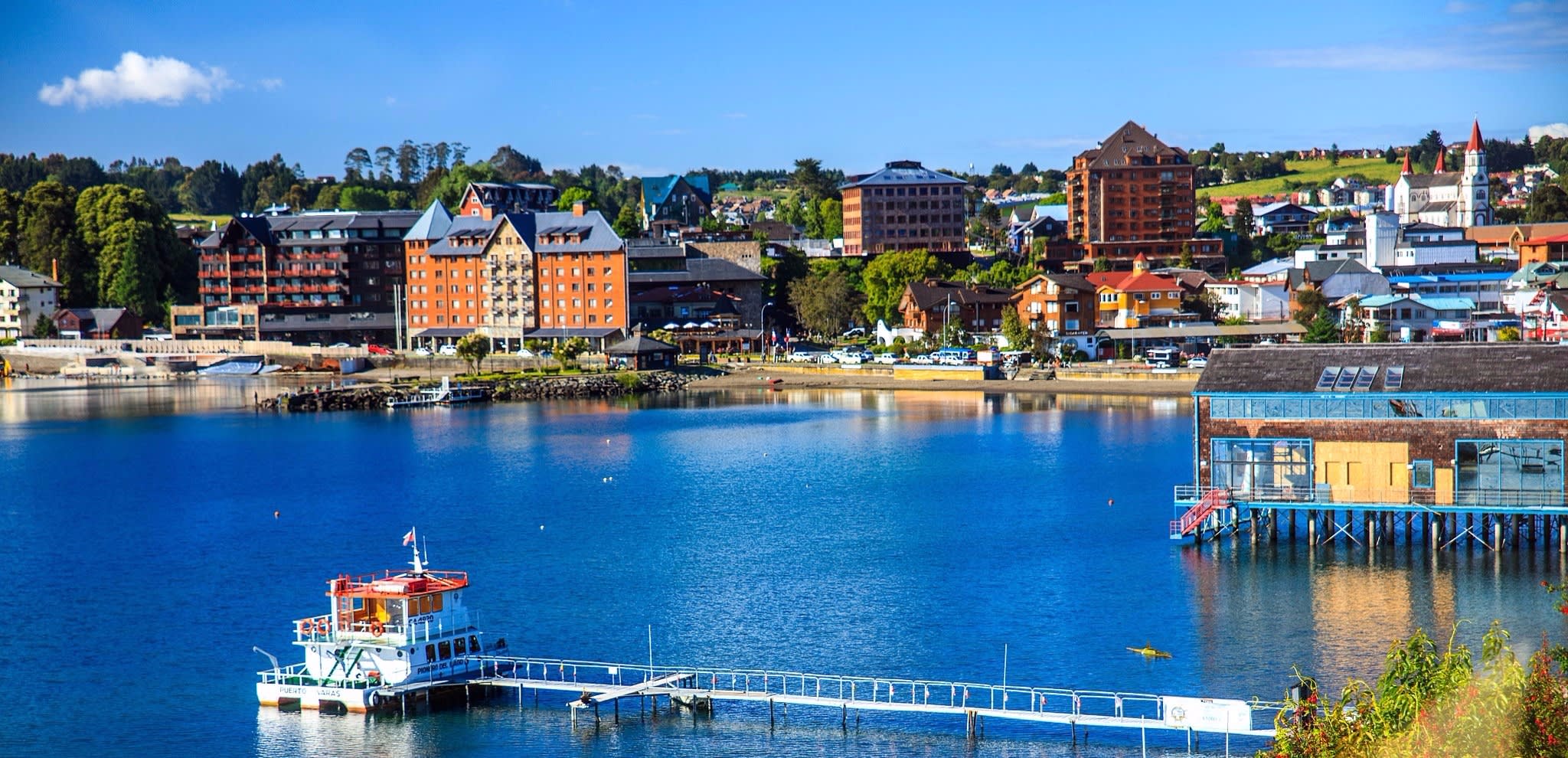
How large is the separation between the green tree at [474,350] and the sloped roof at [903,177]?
5067 centimetres

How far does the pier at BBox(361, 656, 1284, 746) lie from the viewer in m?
29.0

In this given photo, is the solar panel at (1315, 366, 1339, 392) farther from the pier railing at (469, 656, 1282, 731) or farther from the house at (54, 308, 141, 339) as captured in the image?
the house at (54, 308, 141, 339)

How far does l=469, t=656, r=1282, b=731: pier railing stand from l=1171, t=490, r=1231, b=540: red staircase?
577 inches

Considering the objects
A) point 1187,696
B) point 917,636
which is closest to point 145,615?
point 917,636

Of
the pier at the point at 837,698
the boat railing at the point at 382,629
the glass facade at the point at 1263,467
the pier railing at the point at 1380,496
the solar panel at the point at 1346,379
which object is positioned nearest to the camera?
the pier at the point at 837,698

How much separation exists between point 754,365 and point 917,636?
80.9m

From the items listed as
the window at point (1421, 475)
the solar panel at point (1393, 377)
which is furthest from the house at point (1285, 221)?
the window at point (1421, 475)

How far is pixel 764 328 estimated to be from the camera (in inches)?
5148

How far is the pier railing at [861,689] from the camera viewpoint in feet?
99.3

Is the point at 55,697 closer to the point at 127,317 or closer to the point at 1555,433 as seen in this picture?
the point at 1555,433

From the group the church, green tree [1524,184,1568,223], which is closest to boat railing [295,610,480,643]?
the church

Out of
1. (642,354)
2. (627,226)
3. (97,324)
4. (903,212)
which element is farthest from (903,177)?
(97,324)

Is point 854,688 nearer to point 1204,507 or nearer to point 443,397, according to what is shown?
point 1204,507

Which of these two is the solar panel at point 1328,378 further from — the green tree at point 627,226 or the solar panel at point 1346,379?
the green tree at point 627,226
